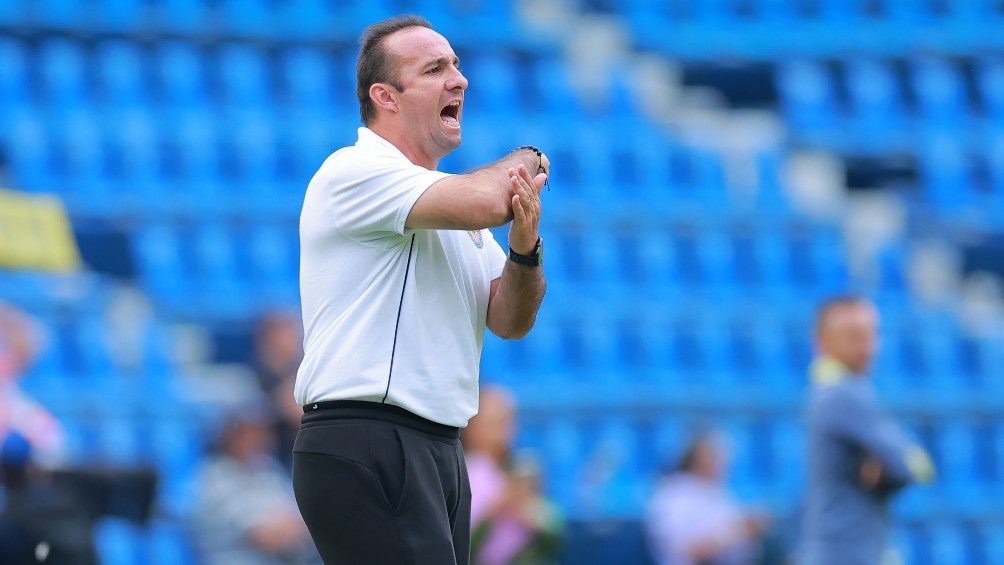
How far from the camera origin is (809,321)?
477 inches

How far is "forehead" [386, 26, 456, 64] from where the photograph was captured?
4.15 m

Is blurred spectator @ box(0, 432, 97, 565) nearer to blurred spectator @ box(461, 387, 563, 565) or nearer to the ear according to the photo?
blurred spectator @ box(461, 387, 563, 565)

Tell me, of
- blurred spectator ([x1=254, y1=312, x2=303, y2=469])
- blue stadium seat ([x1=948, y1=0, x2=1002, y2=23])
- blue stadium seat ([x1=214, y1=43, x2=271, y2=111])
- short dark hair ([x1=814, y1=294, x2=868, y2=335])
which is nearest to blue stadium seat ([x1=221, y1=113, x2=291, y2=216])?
blue stadium seat ([x1=214, y1=43, x2=271, y2=111])

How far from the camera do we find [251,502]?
314 inches

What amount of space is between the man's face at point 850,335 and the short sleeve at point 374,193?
3.31m

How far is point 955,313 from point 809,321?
170 centimetres

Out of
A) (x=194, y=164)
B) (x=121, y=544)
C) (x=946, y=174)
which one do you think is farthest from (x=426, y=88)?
(x=946, y=174)

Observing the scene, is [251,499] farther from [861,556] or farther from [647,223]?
[647,223]

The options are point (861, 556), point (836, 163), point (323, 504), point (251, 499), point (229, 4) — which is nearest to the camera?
point (323, 504)

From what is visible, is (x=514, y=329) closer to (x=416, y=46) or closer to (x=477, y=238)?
(x=477, y=238)

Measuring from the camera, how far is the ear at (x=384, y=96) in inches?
164

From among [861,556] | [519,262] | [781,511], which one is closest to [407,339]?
[519,262]

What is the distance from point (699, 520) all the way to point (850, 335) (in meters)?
2.80

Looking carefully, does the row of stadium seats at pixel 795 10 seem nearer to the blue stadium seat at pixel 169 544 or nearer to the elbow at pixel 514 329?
the blue stadium seat at pixel 169 544
